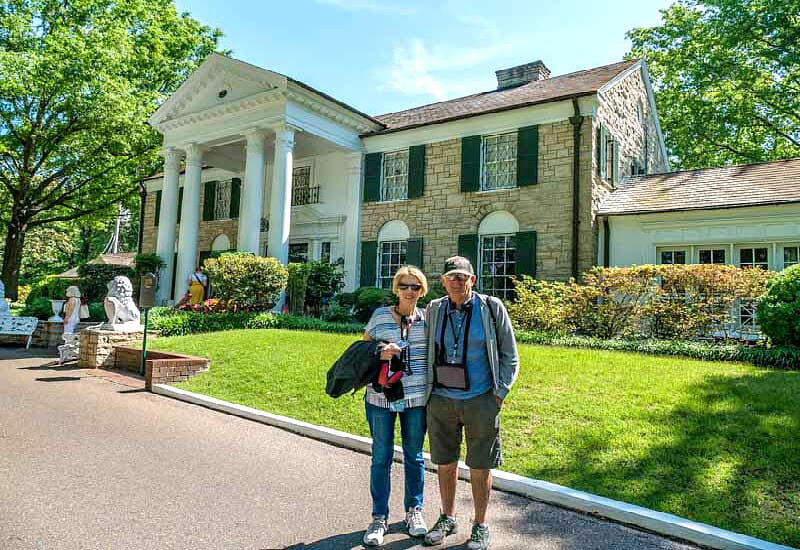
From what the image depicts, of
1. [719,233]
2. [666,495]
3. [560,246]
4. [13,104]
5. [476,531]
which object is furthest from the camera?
[13,104]

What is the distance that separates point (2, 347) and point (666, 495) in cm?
1535


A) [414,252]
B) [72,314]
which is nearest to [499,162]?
[414,252]

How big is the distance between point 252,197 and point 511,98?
8.36 m

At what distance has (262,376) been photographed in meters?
8.05

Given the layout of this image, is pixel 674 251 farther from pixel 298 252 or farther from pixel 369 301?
pixel 298 252

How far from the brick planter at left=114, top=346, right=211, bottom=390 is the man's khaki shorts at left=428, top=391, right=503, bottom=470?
244 inches

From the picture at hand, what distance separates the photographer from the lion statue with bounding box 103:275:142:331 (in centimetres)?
1080

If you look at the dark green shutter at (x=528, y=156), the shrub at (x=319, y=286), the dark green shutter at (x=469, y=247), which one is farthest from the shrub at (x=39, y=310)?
the dark green shutter at (x=528, y=156)

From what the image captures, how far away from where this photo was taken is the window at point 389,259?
16.6 metres

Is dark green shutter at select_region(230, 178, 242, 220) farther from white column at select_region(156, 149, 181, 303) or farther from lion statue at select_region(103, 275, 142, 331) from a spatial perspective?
lion statue at select_region(103, 275, 142, 331)

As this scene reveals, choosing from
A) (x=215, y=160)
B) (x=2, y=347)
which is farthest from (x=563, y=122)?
(x=2, y=347)

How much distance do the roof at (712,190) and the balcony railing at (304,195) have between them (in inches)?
375

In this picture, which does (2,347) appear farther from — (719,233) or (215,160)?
(719,233)

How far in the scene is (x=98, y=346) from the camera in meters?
10.2
